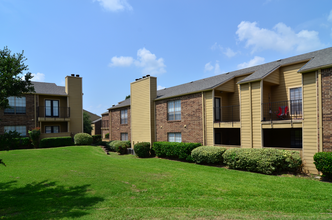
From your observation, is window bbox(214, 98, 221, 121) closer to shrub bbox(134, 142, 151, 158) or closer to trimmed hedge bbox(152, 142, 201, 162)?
trimmed hedge bbox(152, 142, 201, 162)

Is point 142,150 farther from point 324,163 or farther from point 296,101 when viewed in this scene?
point 324,163

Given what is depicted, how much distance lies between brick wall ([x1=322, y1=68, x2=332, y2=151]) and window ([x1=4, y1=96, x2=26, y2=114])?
89.7ft

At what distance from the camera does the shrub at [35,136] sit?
72.4 feet

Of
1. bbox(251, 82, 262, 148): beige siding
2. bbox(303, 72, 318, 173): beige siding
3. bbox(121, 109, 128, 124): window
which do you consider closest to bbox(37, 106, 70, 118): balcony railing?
bbox(121, 109, 128, 124): window

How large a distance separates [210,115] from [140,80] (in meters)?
9.99

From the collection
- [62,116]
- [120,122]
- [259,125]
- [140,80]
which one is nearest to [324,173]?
[259,125]

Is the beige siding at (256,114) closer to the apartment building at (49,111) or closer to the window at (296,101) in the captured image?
the window at (296,101)

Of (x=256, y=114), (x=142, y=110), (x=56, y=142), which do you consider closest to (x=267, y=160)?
(x=256, y=114)

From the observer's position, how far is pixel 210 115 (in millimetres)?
16641

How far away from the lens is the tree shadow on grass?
6113 mm

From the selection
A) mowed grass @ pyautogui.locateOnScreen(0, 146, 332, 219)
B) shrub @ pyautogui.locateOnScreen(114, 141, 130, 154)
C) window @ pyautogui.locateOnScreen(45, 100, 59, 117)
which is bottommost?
shrub @ pyautogui.locateOnScreen(114, 141, 130, 154)

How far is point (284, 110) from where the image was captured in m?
14.4

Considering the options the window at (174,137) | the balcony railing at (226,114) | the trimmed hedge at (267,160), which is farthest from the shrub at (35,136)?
the trimmed hedge at (267,160)

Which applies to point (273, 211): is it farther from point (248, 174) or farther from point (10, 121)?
point (10, 121)
